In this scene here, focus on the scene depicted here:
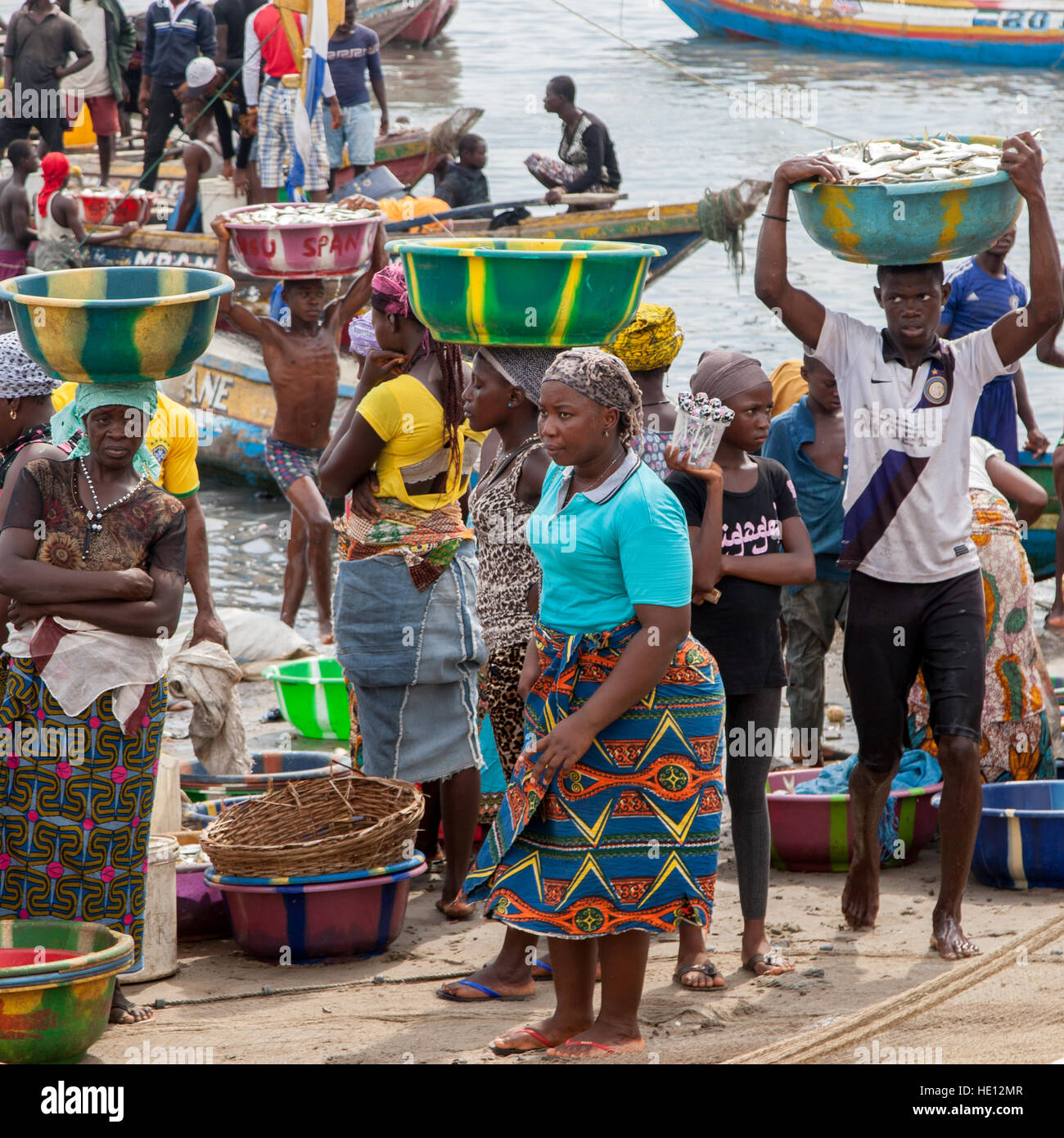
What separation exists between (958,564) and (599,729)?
1510mm

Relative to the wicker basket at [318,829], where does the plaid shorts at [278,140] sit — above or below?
above

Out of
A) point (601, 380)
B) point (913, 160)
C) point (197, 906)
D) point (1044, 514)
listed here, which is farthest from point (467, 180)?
point (601, 380)

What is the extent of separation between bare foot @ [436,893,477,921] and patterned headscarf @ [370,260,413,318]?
1.86 meters

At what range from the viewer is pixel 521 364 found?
455cm

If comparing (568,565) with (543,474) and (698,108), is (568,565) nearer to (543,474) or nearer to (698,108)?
(543,474)

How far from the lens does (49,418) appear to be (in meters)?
4.63

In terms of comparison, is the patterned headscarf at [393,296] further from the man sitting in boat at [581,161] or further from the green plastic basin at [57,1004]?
the man sitting in boat at [581,161]

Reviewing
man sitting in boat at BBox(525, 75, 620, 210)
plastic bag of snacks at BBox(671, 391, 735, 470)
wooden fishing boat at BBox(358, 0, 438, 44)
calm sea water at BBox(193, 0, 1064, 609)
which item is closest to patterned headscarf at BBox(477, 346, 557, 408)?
plastic bag of snacks at BBox(671, 391, 735, 470)

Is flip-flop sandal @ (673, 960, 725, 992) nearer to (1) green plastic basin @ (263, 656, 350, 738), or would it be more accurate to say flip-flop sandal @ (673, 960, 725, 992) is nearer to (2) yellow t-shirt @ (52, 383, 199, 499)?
(2) yellow t-shirt @ (52, 383, 199, 499)

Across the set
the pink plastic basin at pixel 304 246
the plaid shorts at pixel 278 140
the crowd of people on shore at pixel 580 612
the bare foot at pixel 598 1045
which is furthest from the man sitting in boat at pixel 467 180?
the bare foot at pixel 598 1045

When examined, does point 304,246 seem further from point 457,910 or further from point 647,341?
point 457,910

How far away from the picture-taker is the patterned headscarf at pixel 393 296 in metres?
5.01

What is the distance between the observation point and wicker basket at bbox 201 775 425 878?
4707mm
